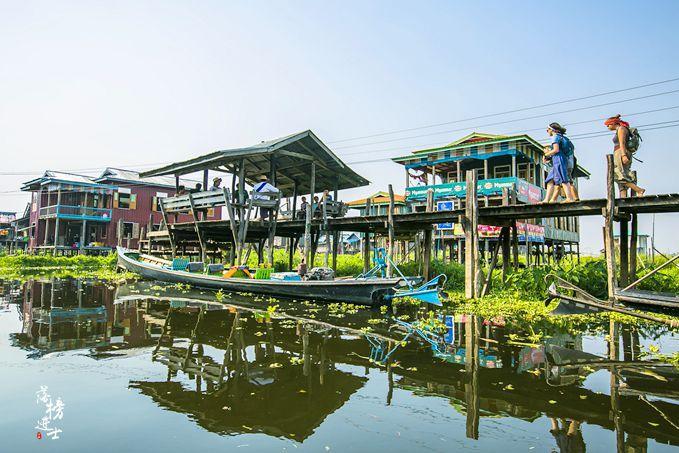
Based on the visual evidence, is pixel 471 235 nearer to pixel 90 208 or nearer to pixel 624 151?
pixel 624 151

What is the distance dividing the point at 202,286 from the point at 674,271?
56.4 feet

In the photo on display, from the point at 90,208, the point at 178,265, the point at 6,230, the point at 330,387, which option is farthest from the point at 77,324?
the point at 6,230

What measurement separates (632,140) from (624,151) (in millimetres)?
398

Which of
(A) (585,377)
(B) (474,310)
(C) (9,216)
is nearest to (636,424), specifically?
(A) (585,377)

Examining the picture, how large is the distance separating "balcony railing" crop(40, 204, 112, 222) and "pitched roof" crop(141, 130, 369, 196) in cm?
1738

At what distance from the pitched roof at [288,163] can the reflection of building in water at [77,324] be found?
636 cm

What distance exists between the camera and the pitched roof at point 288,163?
16.8m

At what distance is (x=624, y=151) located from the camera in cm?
1063

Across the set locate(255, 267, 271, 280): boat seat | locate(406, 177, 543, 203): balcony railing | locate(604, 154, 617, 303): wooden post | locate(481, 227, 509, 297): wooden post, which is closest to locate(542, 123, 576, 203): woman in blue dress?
locate(604, 154, 617, 303): wooden post

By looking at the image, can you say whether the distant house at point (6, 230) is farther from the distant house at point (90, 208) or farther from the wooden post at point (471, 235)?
the wooden post at point (471, 235)

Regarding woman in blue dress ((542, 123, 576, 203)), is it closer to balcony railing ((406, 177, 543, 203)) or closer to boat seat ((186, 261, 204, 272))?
balcony railing ((406, 177, 543, 203))

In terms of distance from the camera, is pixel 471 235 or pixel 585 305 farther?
pixel 471 235

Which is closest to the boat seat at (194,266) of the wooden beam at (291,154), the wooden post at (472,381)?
the wooden beam at (291,154)

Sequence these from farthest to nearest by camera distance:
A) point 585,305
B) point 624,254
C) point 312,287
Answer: point 312,287 → point 624,254 → point 585,305
